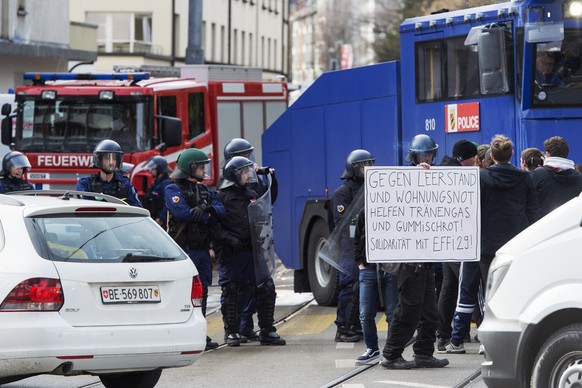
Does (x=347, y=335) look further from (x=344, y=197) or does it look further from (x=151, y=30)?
(x=151, y=30)

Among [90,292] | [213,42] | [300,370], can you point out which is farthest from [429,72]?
[213,42]

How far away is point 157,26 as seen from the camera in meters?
57.9

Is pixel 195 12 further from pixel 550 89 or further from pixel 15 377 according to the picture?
pixel 15 377

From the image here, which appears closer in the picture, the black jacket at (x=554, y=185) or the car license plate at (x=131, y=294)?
the car license plate at (x=131, y=294)

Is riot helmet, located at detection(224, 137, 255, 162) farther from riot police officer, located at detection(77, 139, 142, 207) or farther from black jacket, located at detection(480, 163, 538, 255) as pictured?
black jacket, located at detection(480, 163, 538, 255)

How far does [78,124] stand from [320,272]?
6198mm

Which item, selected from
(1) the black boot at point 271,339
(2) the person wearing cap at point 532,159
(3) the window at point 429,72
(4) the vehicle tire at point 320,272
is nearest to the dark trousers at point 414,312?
(2) the person wearing cap at point 532,159

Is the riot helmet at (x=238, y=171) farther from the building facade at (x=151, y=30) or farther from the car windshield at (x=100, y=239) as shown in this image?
the building facade at (x=151, y=30)

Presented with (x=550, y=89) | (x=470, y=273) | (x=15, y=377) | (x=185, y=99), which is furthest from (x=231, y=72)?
(x=15, y=377)

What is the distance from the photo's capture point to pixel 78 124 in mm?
22922

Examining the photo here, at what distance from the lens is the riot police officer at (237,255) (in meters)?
14.0

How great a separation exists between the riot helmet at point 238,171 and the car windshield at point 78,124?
898cm

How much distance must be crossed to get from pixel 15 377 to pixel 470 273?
4.56 m

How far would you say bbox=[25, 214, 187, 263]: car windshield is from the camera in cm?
973
